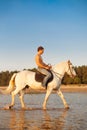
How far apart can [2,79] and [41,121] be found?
111 metres

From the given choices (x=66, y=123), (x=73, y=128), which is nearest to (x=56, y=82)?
(x=66, y=123)

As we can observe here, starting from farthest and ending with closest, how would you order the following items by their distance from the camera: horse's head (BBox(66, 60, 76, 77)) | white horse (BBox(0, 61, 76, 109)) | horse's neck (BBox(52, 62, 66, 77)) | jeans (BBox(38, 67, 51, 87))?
1. horse's head (BBox(66, 60, 76, 77))
2. horse's neck (BBox(52, 62, 66, 77))
3. white horse (BBox(0, 61, 76, 109))
4. jeans (BBox(38, 67, 51, 87))

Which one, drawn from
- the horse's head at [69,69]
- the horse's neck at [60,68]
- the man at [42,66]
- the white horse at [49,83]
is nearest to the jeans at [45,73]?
the man at [42,66]

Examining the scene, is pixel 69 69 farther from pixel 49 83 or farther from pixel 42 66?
pixel 42 66

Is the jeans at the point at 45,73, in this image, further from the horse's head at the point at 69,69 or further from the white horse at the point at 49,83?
the horse's head at the point at 69,69

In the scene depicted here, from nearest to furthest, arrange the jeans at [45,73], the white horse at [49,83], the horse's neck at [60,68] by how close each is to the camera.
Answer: the jeans at [45,73]
the white horse at [49,83]
the horse's neck at [60,68]

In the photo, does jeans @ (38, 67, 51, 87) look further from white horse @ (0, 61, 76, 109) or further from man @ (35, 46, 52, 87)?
white horse @ (0, 61, 76, 109)

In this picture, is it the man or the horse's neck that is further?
the horse's neck

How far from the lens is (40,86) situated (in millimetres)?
19469

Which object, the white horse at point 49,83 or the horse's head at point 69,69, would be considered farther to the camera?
the horse's head at point 69,69

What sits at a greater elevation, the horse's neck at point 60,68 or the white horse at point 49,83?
the horse's neck at point 60,68

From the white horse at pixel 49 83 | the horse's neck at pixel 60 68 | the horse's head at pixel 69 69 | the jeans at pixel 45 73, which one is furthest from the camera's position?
the horse's head at pixel 69 69

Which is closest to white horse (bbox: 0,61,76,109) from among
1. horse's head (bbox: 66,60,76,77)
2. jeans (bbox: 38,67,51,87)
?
horse's head (bbox: 66,60,76,77)

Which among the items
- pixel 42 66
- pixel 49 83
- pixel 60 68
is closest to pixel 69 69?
pixel 60 68
